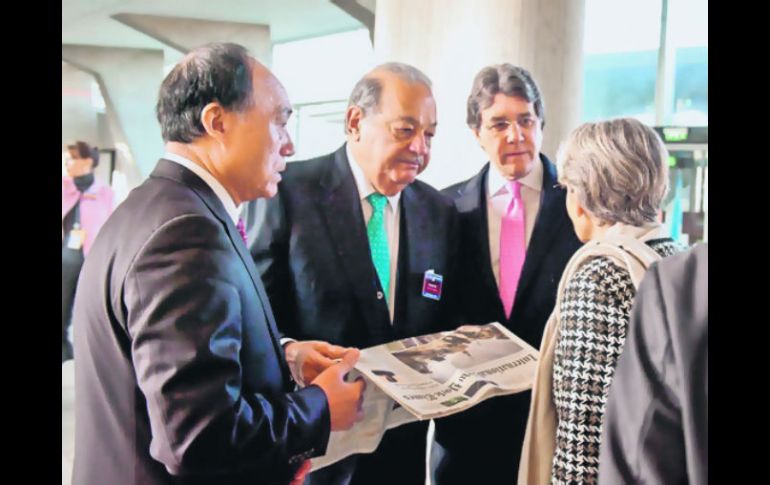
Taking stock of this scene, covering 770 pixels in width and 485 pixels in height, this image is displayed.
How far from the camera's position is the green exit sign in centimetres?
141

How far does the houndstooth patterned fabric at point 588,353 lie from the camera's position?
1268mm

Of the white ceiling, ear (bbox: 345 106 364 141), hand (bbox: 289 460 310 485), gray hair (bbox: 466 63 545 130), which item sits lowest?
hand (bbox: 289 460 310 485)

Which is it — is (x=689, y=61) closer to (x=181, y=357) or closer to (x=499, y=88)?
(x=499, y=88)

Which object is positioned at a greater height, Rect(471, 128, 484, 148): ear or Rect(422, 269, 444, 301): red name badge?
Rect(471, 128, 484, 148): ear

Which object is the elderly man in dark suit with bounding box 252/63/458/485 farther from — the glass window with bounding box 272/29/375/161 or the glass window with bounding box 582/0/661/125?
the glass window with bounding box 582/0/661/125

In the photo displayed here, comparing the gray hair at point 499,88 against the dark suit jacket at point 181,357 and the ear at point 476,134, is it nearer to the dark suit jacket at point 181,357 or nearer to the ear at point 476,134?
the ear at point 476,134

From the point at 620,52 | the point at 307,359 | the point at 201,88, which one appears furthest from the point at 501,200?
the point at 201,88

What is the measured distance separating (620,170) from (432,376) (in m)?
0.55

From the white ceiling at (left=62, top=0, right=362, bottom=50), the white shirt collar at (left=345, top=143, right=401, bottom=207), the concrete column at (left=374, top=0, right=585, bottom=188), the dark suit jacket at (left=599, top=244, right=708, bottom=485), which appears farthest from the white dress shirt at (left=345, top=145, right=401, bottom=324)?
the dark suit jacket at (left=599, top=244, right=708, bottom=485)

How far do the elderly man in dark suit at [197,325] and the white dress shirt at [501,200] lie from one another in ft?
1.26

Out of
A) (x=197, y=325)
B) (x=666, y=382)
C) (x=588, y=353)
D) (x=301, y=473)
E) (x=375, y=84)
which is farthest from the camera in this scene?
(x=375, y=84)

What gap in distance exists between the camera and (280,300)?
1469 millimetres

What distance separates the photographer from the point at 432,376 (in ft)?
4.73

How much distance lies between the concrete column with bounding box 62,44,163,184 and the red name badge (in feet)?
2.03
